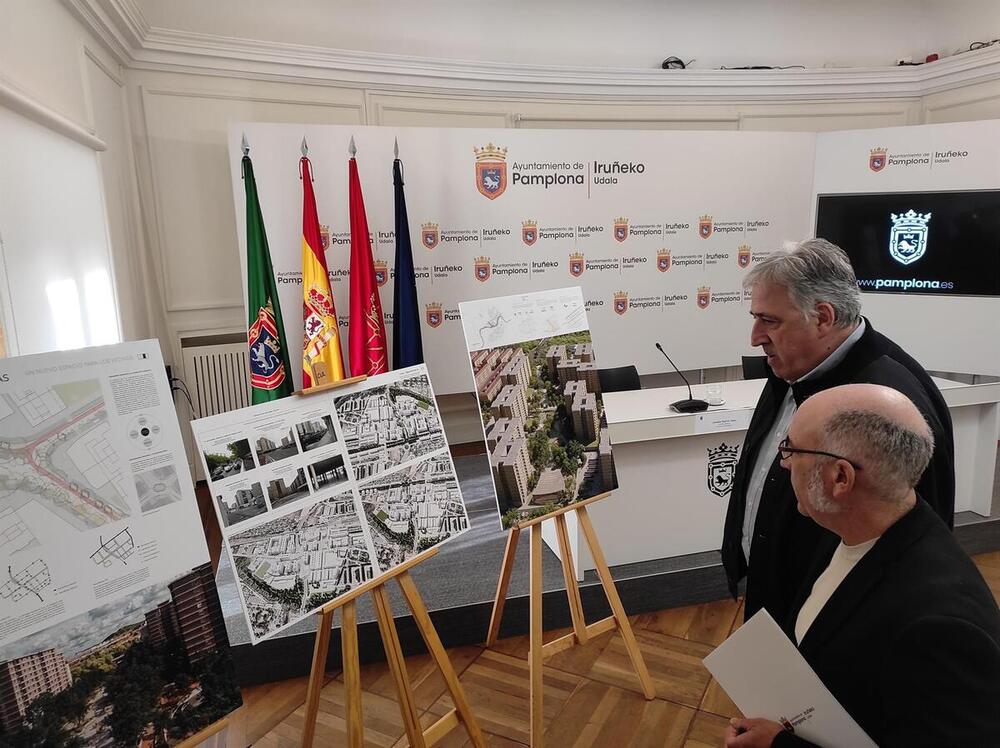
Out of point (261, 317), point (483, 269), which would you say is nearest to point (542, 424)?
point (261, 317)

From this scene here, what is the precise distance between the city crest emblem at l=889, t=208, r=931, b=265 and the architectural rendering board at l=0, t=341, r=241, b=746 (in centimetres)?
529

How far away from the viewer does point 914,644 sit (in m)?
0.97

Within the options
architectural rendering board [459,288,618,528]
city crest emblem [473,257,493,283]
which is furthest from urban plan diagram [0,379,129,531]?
city crest emblem [473,257,493,283]

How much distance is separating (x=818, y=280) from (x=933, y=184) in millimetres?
4112

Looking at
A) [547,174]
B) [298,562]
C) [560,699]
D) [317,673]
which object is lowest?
[560,699]

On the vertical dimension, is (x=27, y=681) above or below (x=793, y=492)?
below

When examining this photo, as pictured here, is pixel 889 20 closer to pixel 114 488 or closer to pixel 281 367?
pixel 281 367

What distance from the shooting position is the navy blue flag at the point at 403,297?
13.4ft

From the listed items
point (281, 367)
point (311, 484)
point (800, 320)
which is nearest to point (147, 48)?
point (281, 367)

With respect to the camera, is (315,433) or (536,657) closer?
(315,433)

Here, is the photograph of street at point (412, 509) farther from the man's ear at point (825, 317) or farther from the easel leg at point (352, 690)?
the man's ear at point (825, 317)

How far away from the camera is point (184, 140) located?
14.3 feet

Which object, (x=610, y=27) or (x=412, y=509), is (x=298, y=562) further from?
(x=610, y=27)

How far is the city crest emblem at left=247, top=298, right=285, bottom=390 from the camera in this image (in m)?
3.39
